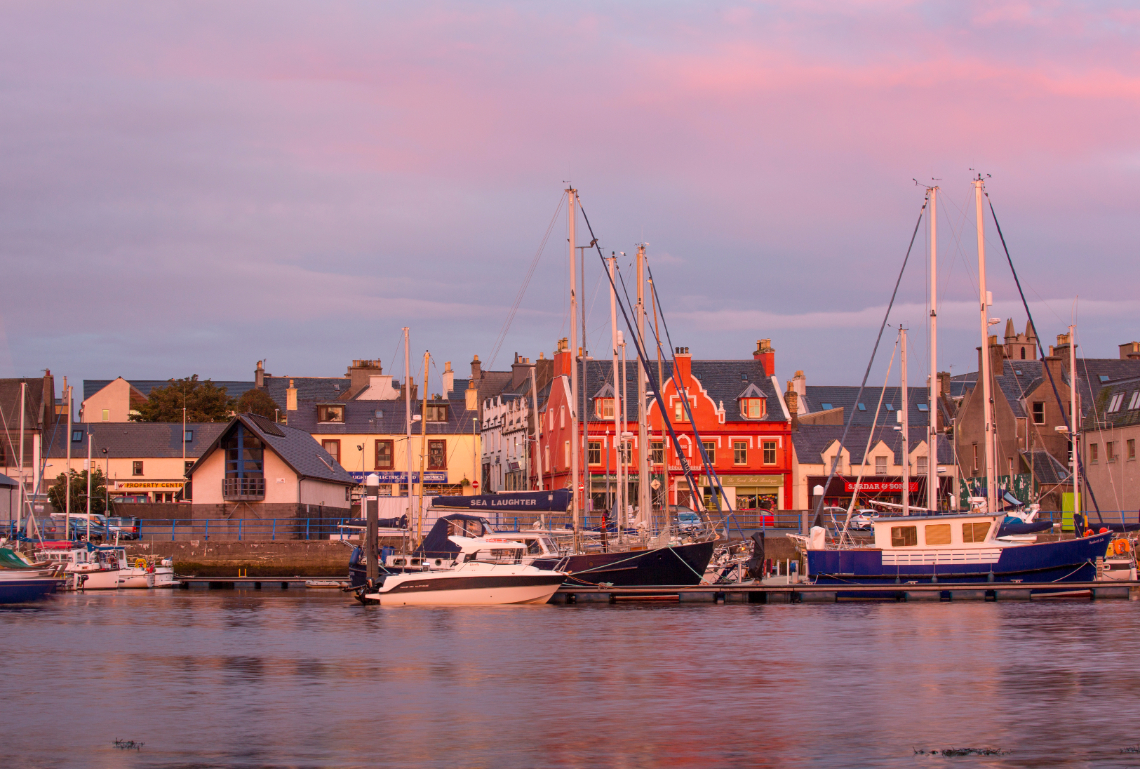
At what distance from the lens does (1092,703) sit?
Answer: 72.4 ft

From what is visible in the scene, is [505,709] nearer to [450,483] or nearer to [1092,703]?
[1092,703]

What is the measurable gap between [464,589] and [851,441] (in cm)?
5747

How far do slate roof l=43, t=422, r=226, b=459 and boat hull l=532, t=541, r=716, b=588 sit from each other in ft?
183

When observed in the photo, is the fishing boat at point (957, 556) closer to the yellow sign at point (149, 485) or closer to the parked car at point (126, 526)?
the parked car at point (126, 526)

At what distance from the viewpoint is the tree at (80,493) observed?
84438 mm

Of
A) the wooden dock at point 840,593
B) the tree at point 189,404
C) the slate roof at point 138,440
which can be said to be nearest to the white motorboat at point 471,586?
the wooden dock at point 840,593

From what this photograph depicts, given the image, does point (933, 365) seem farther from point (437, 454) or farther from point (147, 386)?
point (147, 386)

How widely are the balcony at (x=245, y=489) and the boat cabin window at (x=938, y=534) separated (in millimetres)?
36558

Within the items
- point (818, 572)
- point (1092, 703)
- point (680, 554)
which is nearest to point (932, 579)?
point (818, 572)

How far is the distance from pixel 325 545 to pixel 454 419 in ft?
Answer: 145

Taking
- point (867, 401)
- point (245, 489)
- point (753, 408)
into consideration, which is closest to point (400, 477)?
point (753, 408)

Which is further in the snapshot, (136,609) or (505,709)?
(136,609)

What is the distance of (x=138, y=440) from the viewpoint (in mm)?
98438

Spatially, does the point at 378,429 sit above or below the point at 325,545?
above
